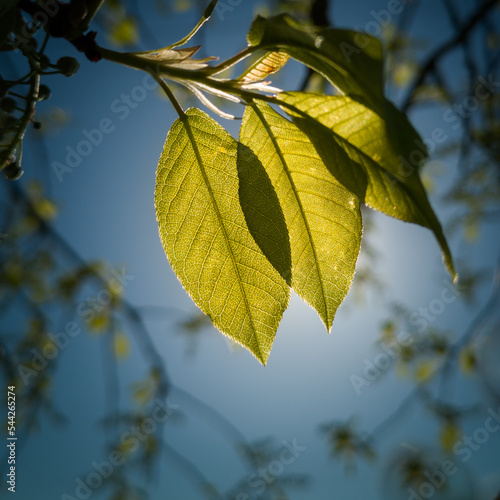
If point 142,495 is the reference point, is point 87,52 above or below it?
above

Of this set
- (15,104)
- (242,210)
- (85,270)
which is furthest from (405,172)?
(85,270)

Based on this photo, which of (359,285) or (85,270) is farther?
(359,285)

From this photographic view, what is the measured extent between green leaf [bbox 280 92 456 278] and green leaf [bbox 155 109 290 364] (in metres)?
0.11

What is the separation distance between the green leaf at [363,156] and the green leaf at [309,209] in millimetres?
38

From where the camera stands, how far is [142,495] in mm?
2842

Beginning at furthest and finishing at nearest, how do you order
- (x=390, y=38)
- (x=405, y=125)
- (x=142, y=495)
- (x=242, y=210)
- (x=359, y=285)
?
1. (x=359, y=285)
2. (x=390, y=38)
3. (x=142, y=495)
4. (x=242, y=210)
5. (x=405, y=125)

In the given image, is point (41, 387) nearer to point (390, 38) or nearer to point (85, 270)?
point (85, 270)

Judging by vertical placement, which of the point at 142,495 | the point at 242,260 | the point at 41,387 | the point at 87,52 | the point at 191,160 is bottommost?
the point at 142,495

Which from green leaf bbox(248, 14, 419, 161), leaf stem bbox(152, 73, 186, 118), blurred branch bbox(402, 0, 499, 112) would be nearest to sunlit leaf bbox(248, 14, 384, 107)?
green leaf bbox(248, 14, 419, 161)

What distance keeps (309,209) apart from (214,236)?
0.14 metres

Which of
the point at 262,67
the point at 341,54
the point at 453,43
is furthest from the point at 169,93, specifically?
the point at 453,43

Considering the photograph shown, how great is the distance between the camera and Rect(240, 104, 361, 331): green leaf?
57cm

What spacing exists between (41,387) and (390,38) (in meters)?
3.74

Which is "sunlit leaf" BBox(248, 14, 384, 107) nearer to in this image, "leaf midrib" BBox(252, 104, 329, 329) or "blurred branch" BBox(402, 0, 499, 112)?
"leaf midrib" BBox(252, 104, 329, 329)
